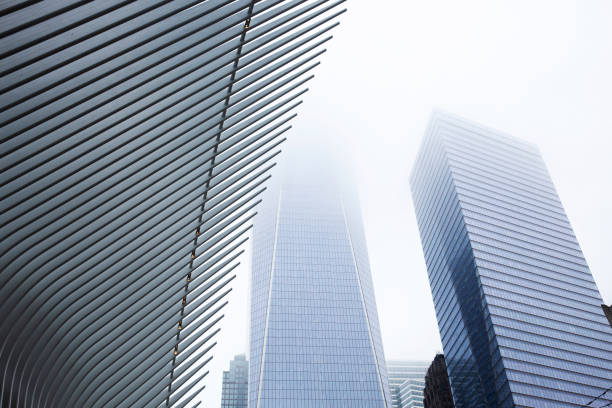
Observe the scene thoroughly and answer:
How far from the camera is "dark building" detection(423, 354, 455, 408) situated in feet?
403

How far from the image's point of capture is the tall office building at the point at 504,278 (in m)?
105

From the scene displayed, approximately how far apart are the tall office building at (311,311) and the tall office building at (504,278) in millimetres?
23161

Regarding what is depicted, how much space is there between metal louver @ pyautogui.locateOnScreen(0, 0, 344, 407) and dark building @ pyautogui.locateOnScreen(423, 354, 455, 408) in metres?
115

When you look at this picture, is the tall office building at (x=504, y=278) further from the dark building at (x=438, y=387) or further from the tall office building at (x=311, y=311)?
the tall office building at (x=311, y=311)

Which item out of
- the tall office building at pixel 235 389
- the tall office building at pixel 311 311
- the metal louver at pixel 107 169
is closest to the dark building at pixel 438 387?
the tall office building at pixel 311 311

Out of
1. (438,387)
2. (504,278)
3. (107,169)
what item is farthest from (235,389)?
(107,169)

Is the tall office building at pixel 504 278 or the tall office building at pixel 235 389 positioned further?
the tall office building at pixel 235 389

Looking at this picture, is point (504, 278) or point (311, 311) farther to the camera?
point (311, 311)

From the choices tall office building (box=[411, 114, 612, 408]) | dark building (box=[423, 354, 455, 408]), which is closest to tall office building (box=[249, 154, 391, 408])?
dark building (box=[423, 354, 455, 408])

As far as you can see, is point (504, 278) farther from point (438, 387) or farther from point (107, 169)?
point (107, 169)

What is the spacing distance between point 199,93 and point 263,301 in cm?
14260

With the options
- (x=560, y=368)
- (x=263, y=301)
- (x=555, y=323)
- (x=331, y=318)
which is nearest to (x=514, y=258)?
(x=555, y=323)

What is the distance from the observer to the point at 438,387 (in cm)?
12488

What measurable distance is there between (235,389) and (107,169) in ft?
621
